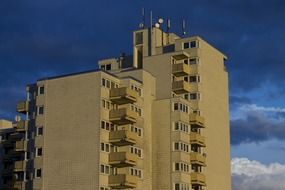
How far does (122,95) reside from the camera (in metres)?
105

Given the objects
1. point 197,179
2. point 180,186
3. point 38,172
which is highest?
point 38,172

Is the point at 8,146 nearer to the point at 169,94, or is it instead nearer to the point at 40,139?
the point at 40,139

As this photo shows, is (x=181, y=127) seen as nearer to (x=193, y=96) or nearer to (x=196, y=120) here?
(x=196, y=120)

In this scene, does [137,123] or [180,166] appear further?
[180,166]

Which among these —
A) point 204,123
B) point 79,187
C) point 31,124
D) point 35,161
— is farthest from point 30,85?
point 204,123

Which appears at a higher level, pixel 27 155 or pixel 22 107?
pixel 22 107

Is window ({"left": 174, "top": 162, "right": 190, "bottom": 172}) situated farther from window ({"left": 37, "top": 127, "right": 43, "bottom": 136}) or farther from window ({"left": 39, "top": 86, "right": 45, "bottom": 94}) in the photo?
window ({"left": 39, "top": 86, "right": 45, "bottom": 94})

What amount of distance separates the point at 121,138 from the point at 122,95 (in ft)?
24.4

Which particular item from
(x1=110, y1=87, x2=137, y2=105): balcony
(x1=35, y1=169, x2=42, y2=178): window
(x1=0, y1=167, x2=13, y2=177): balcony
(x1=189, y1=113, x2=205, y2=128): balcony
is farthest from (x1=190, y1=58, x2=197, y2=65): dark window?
(x1=0, y1=167, x2=13, y2=177): balcony

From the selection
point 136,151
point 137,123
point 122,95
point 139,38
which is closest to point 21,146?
point 136,151

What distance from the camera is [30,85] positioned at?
114 metres

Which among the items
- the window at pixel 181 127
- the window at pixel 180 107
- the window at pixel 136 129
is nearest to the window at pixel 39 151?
the window at pixel 136 129

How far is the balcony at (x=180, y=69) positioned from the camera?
12019 cm

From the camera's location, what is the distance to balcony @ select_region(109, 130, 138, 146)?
10325 centimetres
